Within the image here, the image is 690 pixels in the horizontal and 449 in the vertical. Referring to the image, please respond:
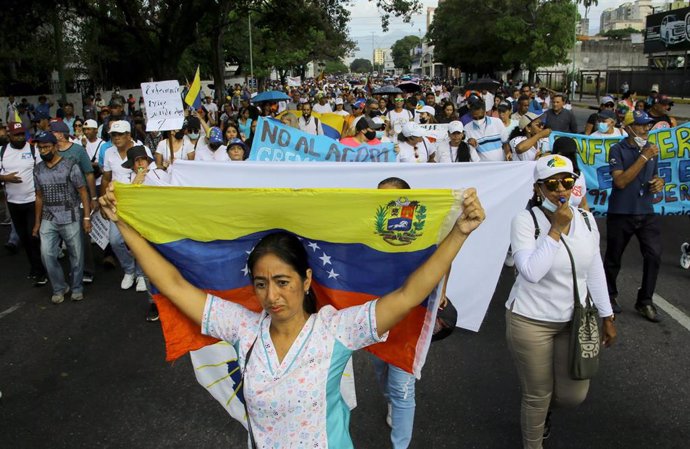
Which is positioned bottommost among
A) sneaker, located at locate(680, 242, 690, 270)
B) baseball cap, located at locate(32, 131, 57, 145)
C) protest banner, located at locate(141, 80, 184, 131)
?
sneaker, located at locate(680, 242, 690, 270)

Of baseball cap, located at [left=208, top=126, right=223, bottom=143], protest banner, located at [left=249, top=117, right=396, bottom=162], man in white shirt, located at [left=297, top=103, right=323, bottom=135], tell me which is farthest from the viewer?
→ man in white shirt, located at [left=297, top=103, right=323, bottom=135]

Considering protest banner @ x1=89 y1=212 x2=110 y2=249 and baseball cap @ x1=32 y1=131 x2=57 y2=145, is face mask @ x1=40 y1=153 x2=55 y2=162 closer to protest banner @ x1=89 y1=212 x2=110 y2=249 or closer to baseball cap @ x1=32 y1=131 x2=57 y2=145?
baseball cap @ x1=32 y1=131 x2=57 y2=145

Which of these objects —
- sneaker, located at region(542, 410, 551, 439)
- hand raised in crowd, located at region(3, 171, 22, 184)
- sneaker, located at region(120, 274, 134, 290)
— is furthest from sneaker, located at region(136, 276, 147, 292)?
sneaker, located at region(542, 410, 551, 439)

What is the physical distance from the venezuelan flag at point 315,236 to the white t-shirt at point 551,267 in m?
0.91

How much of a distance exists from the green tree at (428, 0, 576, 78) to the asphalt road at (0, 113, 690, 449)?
39221 millimetres

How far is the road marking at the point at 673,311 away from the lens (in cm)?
559

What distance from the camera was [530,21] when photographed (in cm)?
4344

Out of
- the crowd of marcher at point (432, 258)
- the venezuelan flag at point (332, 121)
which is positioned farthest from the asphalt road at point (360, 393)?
the venezuelan flag at point (332, 121)

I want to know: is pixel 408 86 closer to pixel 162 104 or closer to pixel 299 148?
pixel 162 104

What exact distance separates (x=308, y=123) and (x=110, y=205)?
10.0m

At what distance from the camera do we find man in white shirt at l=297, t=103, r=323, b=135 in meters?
12.0

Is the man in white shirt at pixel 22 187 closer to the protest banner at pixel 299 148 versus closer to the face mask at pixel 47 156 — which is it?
the face mask at pixel 47 156

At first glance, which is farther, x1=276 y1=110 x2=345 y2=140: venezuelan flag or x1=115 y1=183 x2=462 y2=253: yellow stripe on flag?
x1=276 y1=110 x2=345 y2=140: venezuelan flag

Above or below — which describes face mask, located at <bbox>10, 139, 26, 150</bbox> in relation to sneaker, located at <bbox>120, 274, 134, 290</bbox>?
above
